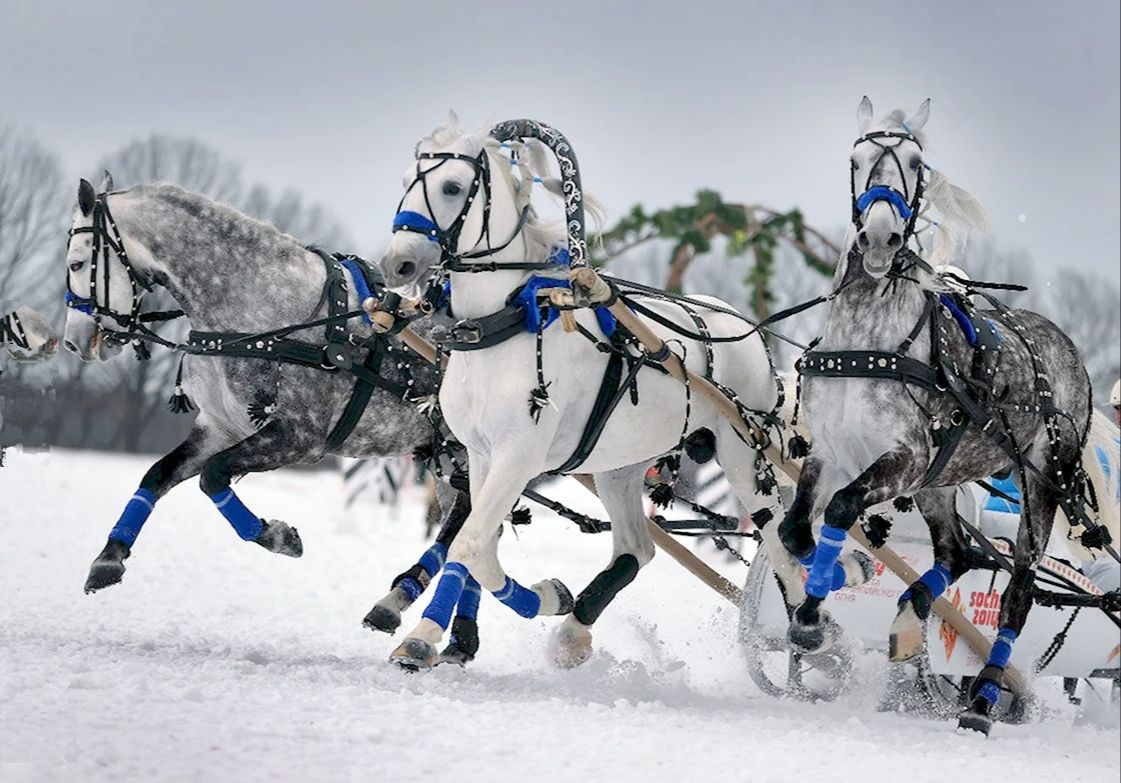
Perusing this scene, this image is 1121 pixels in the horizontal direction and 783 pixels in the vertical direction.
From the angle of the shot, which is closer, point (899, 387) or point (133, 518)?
point (899, 387)

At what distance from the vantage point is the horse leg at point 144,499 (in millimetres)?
5621

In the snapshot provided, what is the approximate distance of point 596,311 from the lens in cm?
586

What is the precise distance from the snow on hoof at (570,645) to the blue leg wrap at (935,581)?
1.36 m

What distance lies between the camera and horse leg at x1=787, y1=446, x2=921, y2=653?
5199 millimetres

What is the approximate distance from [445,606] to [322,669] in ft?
2.15

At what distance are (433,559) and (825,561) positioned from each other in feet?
6.32

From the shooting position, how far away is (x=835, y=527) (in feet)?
17.1

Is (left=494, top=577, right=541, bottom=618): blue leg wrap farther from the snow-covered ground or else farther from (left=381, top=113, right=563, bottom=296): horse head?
(left=381, top=113, right=563, bottom=296): horse head

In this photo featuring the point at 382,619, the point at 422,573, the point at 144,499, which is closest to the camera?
the point at 382,619

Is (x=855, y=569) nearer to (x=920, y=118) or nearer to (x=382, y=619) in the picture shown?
(x=920, y=118)

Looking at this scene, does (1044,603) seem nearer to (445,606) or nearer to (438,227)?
(445,606)

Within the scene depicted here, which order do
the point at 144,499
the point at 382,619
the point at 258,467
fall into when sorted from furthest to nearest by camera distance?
1. the point at 258,467
2. the point at 144,499
3. the point at 382,619

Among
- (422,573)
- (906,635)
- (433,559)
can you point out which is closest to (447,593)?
(422,573)

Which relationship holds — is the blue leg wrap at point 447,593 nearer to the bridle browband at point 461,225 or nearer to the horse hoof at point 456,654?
the horse hoof at point 456,654
